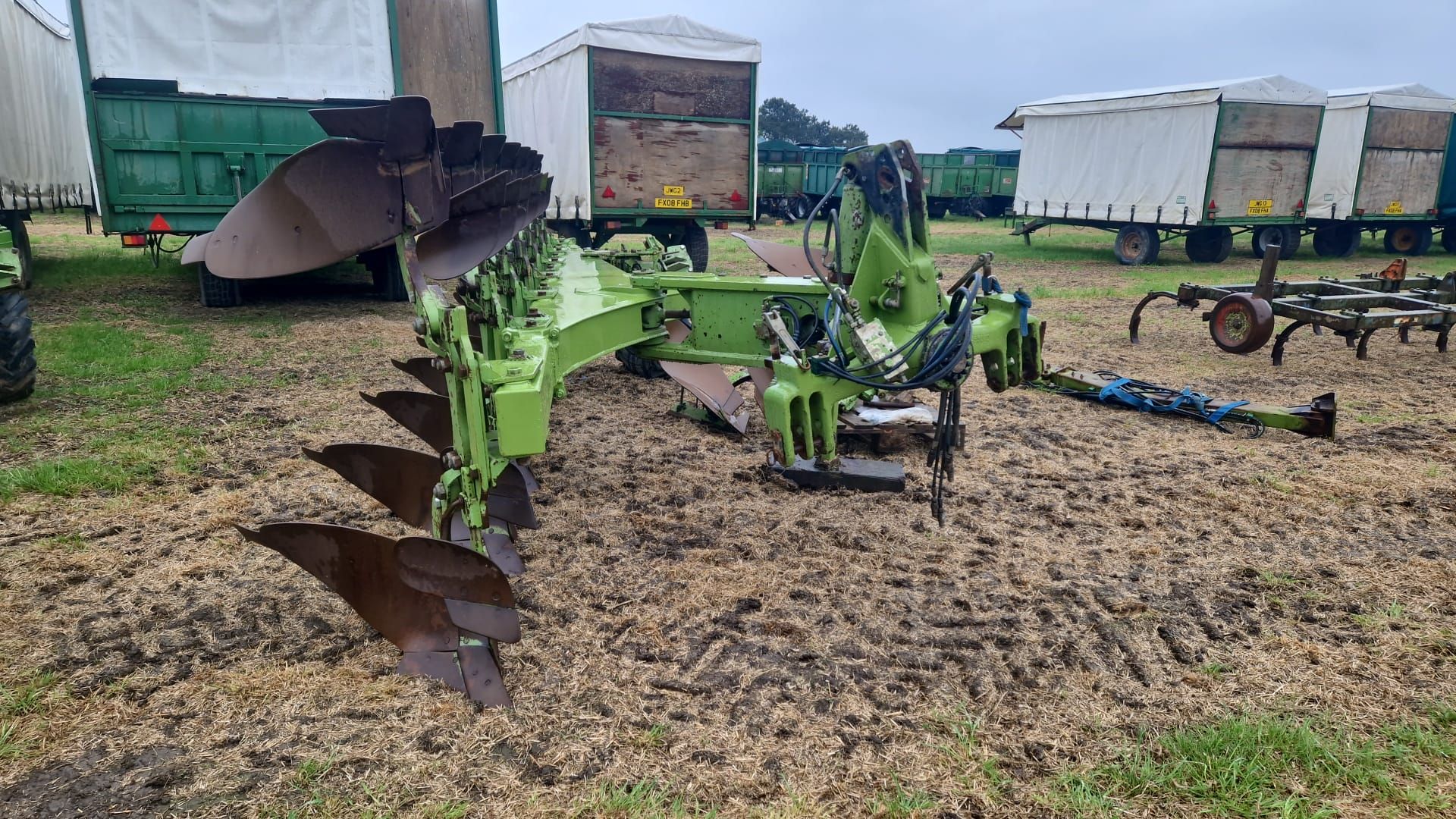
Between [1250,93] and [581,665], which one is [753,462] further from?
[1250,93]

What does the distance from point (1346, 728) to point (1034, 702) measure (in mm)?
796

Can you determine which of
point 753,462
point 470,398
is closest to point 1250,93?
point 753,462

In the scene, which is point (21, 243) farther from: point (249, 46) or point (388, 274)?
point (249, 46)

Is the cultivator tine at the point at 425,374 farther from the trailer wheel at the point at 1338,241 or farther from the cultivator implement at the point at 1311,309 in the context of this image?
the trailer wheel at the point at 1338,241

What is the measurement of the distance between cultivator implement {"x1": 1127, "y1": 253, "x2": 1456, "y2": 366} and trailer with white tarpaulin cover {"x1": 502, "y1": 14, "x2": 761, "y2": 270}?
506 cm

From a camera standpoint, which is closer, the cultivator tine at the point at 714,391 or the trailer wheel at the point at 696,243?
the cultivator tine at the point at 714,391

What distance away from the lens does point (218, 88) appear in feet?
24.2

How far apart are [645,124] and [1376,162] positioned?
496 inches

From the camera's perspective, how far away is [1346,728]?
2336mm

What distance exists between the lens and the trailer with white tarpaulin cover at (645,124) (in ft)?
31.5

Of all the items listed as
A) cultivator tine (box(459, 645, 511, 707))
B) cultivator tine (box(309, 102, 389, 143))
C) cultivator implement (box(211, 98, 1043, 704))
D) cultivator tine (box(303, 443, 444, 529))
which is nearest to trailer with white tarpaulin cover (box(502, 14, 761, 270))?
cultivator implement (box(211, 98, 1043, 704))

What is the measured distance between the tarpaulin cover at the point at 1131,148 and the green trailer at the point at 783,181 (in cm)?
861

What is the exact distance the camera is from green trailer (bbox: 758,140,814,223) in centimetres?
2358

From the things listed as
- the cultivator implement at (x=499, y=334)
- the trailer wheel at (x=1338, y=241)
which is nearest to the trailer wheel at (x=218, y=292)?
the cultivator implement at (x=499, y=334)
